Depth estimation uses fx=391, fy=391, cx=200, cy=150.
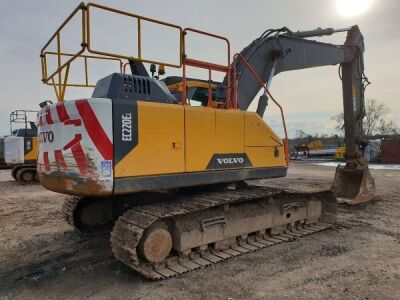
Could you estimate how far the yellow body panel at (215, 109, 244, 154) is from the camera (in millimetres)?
5289

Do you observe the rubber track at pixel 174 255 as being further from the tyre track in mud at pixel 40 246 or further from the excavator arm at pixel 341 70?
the excavator arm at pixel 341 70

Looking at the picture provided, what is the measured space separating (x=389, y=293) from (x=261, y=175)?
2.33 meters

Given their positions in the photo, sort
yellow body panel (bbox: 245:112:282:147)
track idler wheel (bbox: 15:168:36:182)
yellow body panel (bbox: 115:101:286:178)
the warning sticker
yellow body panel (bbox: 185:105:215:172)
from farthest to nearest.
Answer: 1. track idler wheel (bbox: 15:168:36:182)
2. yellow body panel (bbox: 245:112:282:147)
3. yellow body panel (bbox: 185:105:215:172)
4. yellow body panel (bbox: 115:101:286:178)
5. the warning sticker

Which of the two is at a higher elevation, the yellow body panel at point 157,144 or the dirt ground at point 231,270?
the yellow body panel at point 157,144

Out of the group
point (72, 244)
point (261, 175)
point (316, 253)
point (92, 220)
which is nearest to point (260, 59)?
point (261, 175)

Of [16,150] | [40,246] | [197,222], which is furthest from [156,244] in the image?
[16,150]

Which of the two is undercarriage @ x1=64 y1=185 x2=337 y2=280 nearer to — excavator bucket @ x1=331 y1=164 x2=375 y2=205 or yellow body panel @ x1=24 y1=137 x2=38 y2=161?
excavator bucket @ x1=331 y1=164 x2=375 y2=205

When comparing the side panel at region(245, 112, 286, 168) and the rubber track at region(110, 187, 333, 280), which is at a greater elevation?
the side panel at region(245, 112, 286, 168)

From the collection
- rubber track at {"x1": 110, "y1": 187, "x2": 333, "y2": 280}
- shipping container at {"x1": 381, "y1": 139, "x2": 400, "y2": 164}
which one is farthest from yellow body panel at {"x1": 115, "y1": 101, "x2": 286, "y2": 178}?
shipping container at {"x1": 381, "y1": 139, "x2": 400, "y2": 164}

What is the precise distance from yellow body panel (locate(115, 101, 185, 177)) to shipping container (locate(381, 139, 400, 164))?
25617mm

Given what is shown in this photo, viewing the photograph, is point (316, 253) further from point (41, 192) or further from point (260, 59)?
point (41, 192)

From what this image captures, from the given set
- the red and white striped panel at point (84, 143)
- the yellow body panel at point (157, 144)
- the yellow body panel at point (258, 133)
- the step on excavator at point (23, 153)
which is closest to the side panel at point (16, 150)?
the step on excavator at point (23, 153)

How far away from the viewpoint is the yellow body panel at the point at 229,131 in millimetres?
5289

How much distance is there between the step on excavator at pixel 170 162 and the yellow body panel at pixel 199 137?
13 millimetres
